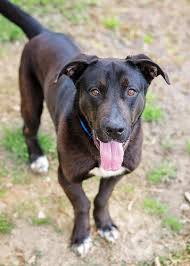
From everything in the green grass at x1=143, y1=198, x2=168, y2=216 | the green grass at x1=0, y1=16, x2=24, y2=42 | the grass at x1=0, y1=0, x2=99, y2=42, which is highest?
the grass at x1=0, y1=0, x2=99, y2=42

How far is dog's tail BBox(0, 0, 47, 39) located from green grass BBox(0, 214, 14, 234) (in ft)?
5.71

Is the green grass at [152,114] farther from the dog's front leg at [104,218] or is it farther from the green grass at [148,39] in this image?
the dog's front leg at [104,218]

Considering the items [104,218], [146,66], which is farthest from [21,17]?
[104,218]

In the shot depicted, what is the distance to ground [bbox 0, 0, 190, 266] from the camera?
4562mm

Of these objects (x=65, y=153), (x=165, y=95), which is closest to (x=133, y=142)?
(x=65, y=153)

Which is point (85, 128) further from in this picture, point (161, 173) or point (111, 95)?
point (161, 173)

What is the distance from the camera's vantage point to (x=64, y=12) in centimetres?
737

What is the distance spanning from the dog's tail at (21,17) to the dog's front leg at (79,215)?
4.74 feet

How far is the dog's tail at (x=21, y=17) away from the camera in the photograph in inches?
189

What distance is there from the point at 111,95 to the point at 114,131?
0.98 ft

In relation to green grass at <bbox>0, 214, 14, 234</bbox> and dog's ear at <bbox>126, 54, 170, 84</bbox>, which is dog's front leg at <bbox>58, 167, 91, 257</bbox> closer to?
green grass at <bbox>0, 214, 14, 234</bbox>

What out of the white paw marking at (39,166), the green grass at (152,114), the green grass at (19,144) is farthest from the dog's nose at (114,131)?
the green grass at (152,114)

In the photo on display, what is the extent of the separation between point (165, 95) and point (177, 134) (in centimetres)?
68

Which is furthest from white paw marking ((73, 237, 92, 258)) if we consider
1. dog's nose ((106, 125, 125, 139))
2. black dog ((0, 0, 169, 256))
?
dog's nose ((106, 125, 125, 139))
